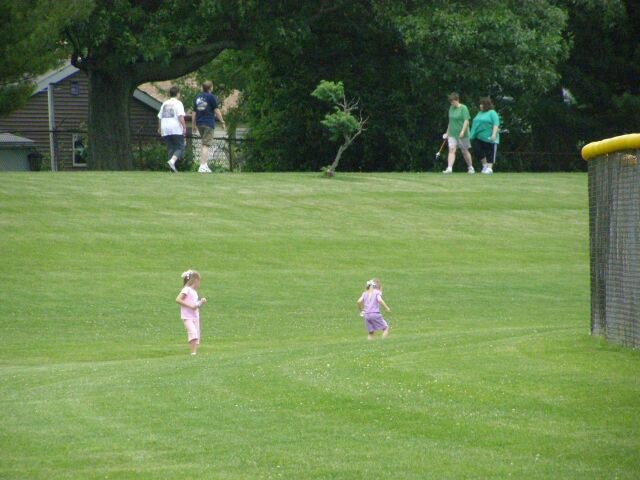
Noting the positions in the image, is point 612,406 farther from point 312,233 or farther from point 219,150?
point 219,150

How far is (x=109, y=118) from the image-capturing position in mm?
37219

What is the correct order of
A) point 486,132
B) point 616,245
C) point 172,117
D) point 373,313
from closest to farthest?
point 616,245 → point 373,313 → point 172,117 → point 486,132

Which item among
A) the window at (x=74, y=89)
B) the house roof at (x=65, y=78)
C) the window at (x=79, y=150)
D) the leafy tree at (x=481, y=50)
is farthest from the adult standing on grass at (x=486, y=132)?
A: the window at (x=74, y=89)

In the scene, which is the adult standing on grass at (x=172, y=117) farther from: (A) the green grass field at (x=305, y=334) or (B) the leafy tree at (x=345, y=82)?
(B) the leafy tree at (x=345, y=82)

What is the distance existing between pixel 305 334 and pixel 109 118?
20.7 m

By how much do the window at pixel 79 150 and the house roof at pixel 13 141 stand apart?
221 cm

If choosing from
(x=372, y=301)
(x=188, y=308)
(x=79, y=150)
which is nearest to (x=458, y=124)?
(x=372, y=301)

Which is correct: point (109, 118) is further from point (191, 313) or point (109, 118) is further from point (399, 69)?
point (191, 313)

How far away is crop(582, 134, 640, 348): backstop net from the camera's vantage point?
11.5 m

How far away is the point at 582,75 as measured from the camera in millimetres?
46781

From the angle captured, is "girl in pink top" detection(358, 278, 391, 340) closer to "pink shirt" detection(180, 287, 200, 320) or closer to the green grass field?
the green grass field

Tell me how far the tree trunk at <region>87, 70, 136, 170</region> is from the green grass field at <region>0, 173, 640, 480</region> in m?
7.30

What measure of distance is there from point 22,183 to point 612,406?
2118 cm

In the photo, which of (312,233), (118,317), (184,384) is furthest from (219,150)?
(184,384)
